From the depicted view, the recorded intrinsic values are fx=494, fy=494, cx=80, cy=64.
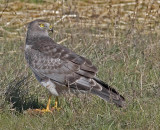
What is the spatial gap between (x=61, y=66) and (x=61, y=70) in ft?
0.19

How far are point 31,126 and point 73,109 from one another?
595 mm

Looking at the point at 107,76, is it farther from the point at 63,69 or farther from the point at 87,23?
the point at 87,23

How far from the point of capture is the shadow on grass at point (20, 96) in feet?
24.0

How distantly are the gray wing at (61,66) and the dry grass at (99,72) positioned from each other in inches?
9.1

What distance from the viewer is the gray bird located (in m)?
6.99

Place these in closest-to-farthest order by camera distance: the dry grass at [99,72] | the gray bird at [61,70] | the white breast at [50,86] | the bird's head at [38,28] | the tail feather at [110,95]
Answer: the dry grass at [99,72] → the tail feather at [110,95] → the gray bird at [61,70] → the white breast at [50,86] → the bird's head at [38,28]

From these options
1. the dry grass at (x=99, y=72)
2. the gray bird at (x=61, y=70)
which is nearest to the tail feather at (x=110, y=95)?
the gray bird at (x=61, y=70)

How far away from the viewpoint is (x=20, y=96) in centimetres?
744

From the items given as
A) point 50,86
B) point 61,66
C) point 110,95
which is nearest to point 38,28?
point 61,66

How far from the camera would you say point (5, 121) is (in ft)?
22.1

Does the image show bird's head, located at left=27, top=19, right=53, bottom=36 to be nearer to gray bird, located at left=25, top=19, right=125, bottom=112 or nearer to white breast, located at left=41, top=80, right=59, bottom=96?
gray bird, located at left=25, top=19, right=125, bottom=112

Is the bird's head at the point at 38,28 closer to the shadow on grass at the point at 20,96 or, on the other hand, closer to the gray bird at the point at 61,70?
the gray bird at the point at 61,70

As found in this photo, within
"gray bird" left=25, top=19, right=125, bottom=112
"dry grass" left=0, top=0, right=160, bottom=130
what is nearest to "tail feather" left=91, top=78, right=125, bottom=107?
"gray bird" left=25, top=19, right=125, bottom=112

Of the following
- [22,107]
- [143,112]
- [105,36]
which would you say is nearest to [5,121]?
[22,107]
